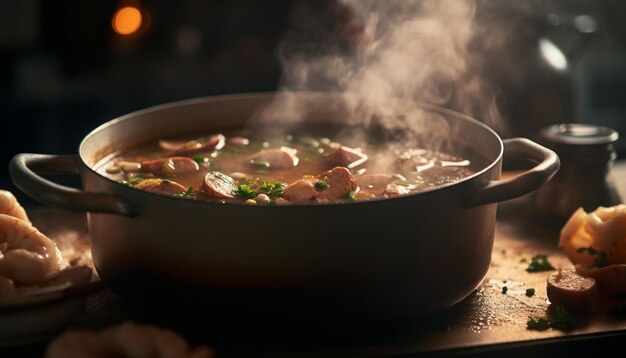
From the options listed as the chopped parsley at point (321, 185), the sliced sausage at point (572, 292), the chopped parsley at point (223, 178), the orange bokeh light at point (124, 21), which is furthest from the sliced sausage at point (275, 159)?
the orange bokeh light at point (124, 21)

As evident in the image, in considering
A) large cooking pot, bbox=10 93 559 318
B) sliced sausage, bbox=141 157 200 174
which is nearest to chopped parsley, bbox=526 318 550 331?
large cooking pot, bbox=10 93 559 318

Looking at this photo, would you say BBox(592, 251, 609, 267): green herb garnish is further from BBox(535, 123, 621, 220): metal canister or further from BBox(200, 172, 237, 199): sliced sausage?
BBox(200, 172, 237, 199): sliced sausage

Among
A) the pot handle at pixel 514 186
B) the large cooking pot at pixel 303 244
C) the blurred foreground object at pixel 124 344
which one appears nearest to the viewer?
the blurred foreground object at pixel 124 344

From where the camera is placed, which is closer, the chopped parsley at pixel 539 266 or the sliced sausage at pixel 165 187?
the sliced sausage at pixel 165 187

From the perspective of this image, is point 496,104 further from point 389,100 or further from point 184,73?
point 184,73

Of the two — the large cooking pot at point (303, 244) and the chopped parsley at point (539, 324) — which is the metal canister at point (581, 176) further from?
the chopped parsley at point (539, 324)
